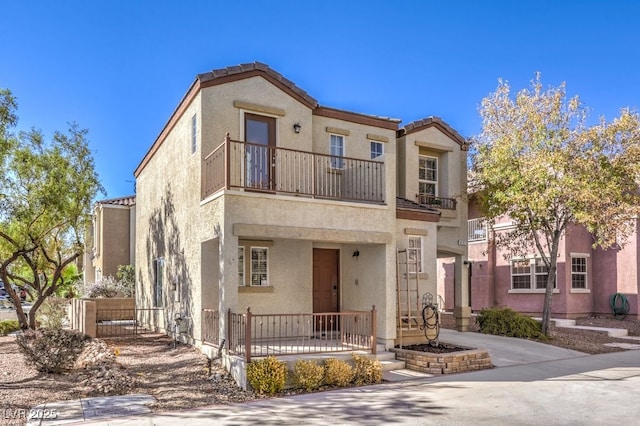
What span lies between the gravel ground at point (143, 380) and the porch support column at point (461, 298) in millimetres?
9976

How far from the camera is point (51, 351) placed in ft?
34.6

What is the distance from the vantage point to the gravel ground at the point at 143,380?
8984 millimetres

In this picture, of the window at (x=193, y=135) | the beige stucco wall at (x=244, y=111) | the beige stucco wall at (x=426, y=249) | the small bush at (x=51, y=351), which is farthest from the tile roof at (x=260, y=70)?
the small bush at (x=51, y=351)

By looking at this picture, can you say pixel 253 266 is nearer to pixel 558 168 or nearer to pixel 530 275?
pixel 558 168

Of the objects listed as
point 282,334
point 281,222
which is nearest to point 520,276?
point 282,334

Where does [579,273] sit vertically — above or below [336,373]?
above

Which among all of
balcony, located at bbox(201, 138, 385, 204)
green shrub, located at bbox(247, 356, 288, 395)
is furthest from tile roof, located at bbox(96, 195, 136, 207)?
green shrub, located at bbox(247, 356, 288, 395)

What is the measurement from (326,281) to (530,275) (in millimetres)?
13443

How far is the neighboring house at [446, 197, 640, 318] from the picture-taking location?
73.9 ft

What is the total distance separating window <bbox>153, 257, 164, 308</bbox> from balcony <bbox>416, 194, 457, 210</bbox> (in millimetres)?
9143

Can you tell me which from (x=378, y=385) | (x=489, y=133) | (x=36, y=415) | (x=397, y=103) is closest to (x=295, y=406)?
(x=378, y=385)

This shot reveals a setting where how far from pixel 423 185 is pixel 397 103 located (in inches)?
251

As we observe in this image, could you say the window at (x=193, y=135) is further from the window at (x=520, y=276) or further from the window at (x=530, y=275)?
the window at (x=520, y=276)

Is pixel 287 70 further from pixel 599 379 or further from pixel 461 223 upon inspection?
pixel 599 379
